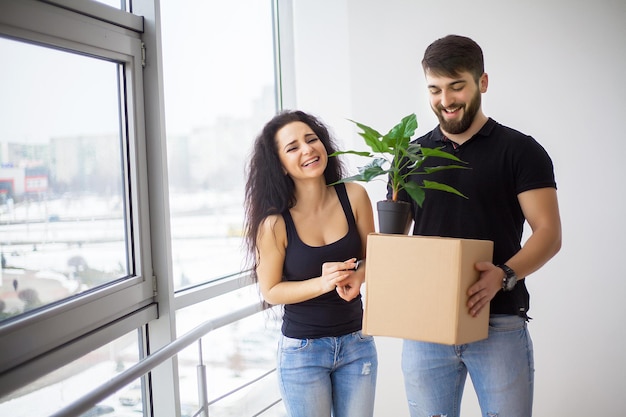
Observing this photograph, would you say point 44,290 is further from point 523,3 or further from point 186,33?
point 523,3

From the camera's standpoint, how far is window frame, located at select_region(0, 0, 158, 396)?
1.62 metres

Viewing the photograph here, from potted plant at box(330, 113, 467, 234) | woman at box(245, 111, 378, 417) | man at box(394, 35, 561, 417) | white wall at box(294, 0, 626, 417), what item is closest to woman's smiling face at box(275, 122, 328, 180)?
woman at box(245, 111, 378, 417)

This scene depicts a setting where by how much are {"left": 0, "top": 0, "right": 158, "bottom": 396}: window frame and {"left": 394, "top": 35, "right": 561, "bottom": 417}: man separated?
97 cm

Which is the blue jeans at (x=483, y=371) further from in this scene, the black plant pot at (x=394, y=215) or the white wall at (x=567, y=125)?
the white wall at (x=567, y=125)

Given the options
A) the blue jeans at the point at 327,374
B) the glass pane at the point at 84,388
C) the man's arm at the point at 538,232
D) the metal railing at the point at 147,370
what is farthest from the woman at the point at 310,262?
the glass pane at the point at 84,388

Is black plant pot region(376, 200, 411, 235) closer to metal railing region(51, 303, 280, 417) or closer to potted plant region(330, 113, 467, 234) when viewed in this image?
potted plant region(330, 113, 467, 234)

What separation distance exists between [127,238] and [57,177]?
0.41m

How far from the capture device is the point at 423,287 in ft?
5.00

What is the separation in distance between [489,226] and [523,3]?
5.29ft

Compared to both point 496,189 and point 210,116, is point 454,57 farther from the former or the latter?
point 210,116

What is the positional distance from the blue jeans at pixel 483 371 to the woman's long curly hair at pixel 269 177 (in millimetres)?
561

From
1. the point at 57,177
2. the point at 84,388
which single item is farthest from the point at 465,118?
the point at 84,388

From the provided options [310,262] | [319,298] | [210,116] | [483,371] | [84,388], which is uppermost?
[210,116]

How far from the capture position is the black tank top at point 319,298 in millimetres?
1836
